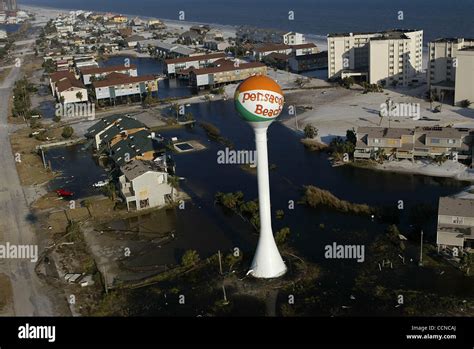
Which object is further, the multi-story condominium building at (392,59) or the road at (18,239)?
the multi-story condominium building at (392,59)

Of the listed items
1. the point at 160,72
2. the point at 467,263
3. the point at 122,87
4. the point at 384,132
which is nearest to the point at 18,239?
the point at 467,263

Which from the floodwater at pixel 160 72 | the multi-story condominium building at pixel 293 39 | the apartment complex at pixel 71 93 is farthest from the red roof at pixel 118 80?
the multi-story condominium building at pixel 293 39

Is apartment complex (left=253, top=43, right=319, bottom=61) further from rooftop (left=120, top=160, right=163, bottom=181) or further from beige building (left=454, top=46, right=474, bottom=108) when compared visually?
rooftop (left=120, top=160, right=163, bottom=181)

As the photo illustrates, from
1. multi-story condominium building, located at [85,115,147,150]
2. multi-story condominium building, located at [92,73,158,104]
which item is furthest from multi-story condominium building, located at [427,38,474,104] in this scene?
multi-story condominium building, located at [92,73,158,104]

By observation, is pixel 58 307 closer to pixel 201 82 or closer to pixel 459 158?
pixel 459 158

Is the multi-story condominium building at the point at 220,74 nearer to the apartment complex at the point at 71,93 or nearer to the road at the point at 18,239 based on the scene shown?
the apartment complex at the point at 71,93

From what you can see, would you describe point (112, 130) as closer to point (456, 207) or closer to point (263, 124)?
point (263, 124)
